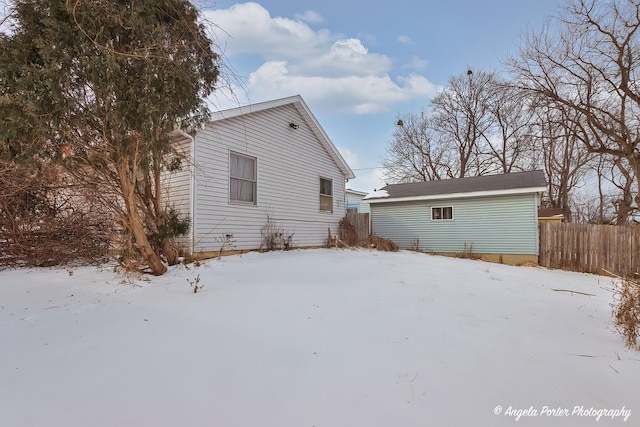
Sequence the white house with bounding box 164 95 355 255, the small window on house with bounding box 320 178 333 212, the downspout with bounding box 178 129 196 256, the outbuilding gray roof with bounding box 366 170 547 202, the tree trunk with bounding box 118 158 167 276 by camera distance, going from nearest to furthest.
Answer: the tree trunk with bounding box 118 158 167 276
the downspout with bounding box 178 129 196 256
the white house with bounding box 164 95 355 255
the small window on house with bounding box 320 178 333 212
the outbuilding gray roof with bounding box 366 170 547 202

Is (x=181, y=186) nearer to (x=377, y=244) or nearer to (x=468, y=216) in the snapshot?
(x=377, y=244)

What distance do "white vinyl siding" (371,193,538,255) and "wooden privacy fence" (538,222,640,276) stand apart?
1.48 feet

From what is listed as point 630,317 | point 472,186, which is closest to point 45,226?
point 630,317

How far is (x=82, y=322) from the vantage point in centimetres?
341

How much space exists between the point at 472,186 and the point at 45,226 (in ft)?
45.9

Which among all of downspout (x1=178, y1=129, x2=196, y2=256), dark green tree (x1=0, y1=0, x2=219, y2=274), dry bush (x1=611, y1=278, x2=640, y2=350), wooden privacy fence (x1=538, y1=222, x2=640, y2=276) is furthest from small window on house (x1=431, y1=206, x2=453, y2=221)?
dark green tree (x1=0, y1=0, x2=219, y2=274)

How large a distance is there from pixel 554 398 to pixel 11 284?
6950 mm

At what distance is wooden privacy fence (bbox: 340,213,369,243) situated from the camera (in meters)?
13.0

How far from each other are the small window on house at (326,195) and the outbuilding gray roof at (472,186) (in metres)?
3.78

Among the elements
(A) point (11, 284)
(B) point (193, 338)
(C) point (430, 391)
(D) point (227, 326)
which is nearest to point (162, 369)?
(B) point (193, 338)

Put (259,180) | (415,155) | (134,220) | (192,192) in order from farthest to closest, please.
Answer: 1. (415,155)
2. (259,180)
3. (192,192)
4. (134,220)

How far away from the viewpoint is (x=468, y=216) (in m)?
13.6

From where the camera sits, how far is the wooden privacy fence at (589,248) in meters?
10.6

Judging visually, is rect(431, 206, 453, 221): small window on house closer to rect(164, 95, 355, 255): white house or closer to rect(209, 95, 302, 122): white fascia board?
rect(164, 95, 355, 255): white house
